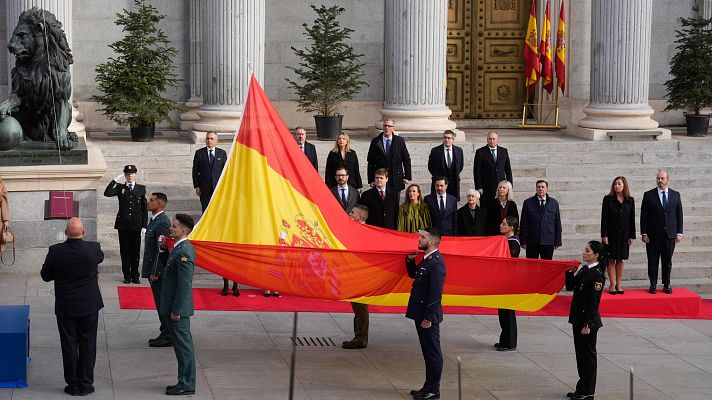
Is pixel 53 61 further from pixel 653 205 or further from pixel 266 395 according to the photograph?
pixel 653 205

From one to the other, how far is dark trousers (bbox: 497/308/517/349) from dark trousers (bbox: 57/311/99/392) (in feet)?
16.3

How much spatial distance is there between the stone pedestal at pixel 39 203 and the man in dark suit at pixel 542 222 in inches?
238

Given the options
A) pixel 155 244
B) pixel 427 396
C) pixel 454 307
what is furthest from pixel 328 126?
pixel 427 396

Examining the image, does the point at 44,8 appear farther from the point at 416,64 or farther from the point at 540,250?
the point at 540,250

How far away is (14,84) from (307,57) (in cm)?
805


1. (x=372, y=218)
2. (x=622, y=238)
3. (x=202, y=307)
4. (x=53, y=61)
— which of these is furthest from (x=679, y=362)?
(x=53, y=61)

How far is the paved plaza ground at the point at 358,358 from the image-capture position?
1317cm

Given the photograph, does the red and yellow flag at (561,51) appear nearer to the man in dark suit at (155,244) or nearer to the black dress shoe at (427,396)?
the man in dark suit at (155,244)

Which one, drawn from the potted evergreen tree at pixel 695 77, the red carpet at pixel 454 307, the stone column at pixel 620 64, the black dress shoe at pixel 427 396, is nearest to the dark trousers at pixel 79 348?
the black dress shoe at pixel 427 396

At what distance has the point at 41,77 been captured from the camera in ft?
58.2

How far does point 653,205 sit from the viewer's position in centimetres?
1867

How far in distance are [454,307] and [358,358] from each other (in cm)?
316

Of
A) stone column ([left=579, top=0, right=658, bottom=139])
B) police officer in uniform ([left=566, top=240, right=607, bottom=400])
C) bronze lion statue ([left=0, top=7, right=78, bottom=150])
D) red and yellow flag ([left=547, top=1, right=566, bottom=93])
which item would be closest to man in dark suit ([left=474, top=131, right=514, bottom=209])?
stone column ([left=579, top=0, right=658, bottom=139])

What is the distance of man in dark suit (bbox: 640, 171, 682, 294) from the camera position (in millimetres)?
18625
